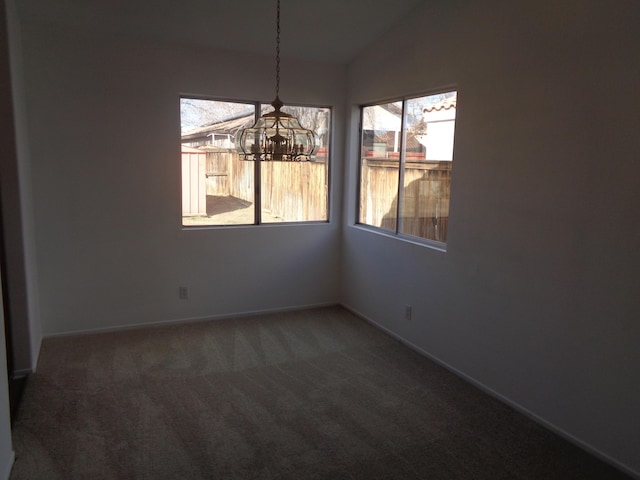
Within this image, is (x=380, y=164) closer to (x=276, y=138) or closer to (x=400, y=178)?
(x=400, y=178)

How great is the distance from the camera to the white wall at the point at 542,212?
245 cm

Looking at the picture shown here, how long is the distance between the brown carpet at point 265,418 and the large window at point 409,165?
1.13 m

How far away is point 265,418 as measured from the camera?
2.97 metres

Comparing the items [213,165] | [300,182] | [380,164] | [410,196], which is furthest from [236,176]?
[410,196]

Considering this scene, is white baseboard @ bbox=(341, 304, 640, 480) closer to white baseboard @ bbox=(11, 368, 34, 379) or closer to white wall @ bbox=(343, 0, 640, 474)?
white wall @ bbox=(343, 0, 640, 474)

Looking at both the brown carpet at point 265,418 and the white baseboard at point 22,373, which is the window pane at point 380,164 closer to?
the brown carpet at point 265,418

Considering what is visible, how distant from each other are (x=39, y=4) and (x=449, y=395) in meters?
3.97

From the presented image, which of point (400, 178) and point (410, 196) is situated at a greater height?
point (400, 178)

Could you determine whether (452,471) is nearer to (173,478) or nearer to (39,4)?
(173,478)

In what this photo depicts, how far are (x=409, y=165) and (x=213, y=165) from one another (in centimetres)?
180

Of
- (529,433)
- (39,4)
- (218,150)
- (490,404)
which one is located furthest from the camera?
(218,150)

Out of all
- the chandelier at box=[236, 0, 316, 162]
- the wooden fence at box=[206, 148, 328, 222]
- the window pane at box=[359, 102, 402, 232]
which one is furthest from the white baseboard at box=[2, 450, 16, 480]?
the window pane at box=[359, 102, 402, 232]

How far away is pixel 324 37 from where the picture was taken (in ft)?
14.0

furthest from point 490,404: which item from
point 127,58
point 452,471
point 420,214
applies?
point 127,58
